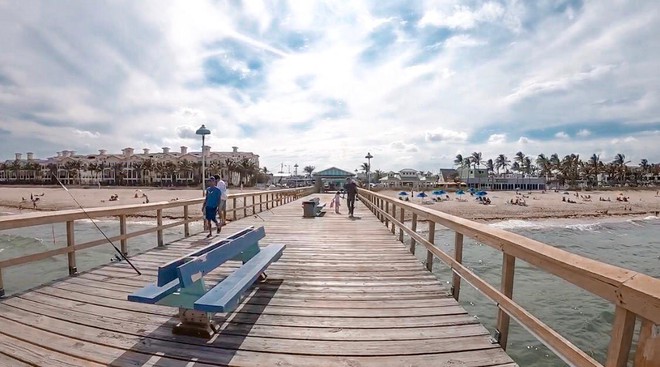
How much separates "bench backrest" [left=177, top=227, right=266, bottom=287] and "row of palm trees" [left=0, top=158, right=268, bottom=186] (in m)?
74.5

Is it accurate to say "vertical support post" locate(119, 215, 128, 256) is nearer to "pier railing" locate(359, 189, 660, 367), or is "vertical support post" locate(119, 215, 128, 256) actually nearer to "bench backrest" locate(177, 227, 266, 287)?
"bench backrest" locate(177, 227, 266, 287)

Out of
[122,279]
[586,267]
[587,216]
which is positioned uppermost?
[586,267]

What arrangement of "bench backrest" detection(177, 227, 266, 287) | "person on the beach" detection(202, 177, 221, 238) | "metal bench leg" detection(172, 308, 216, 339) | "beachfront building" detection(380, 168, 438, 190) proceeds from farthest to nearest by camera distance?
"beachfront building" detection(380, 168, 438, 190) → "person on the beach" detection(202, 177, 221, 238) → "metal bench leg" detection(172, 308, 216, 339) → "bench backrest" detection(177, 227, 266, 287)

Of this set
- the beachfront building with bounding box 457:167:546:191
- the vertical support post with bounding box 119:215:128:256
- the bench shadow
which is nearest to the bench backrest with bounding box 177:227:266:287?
the bench shadow

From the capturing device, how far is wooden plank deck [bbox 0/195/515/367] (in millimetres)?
2562

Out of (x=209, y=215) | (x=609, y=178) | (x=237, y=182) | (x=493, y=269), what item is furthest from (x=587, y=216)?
(x=609, y=178)

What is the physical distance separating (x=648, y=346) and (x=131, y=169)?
95.4m

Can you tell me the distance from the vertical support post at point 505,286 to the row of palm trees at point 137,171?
76786 mm

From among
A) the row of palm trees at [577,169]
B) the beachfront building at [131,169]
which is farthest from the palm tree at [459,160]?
the beachfront building at [131,169]

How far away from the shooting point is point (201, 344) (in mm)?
2742

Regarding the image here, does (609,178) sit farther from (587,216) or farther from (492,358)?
(492,358)

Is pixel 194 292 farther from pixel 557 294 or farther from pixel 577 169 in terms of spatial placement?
pixel 577 169

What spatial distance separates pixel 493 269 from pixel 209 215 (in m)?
8.79

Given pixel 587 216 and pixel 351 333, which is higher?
pixel 351 333
